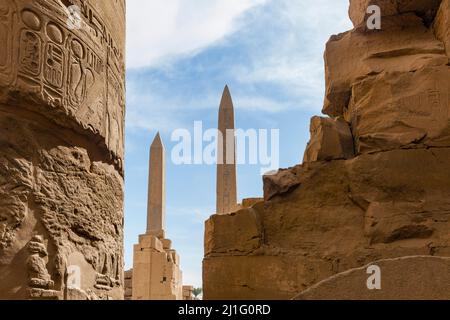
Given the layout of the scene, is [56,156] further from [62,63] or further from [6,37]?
[6,37]

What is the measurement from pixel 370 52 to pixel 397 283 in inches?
101

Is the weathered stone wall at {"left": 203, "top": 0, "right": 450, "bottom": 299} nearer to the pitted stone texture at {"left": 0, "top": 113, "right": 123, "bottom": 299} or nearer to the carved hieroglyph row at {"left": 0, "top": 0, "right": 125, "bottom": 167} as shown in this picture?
the pitted stone texture at {"left": 0, "top": 113, "right": 123, "bottom": 299}

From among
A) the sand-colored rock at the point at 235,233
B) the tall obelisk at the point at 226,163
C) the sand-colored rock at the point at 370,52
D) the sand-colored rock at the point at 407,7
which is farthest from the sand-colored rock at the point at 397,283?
the tall obelisk at the point at 226,163

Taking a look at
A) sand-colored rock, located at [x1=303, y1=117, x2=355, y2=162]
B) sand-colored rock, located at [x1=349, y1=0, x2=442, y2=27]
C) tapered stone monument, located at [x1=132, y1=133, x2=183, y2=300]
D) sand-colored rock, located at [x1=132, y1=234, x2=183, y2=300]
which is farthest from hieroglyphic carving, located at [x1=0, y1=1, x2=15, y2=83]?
sand-colored rock, located at [x1=132, y1=234, x2=183, y2=300]

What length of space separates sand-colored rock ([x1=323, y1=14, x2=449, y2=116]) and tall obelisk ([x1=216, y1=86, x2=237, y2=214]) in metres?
16.6

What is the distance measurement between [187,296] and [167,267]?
337 centimetres

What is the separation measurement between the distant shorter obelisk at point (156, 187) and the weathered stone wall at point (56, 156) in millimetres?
19728

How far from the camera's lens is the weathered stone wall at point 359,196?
13.2ft

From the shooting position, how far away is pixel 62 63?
3.29m

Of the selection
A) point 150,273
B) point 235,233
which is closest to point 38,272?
point 235,233

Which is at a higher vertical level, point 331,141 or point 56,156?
point 331,141

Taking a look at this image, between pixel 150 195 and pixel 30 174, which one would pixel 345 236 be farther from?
pixel 150 195

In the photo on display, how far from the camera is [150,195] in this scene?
23.6 m

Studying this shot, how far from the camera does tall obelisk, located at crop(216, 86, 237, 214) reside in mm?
21578
